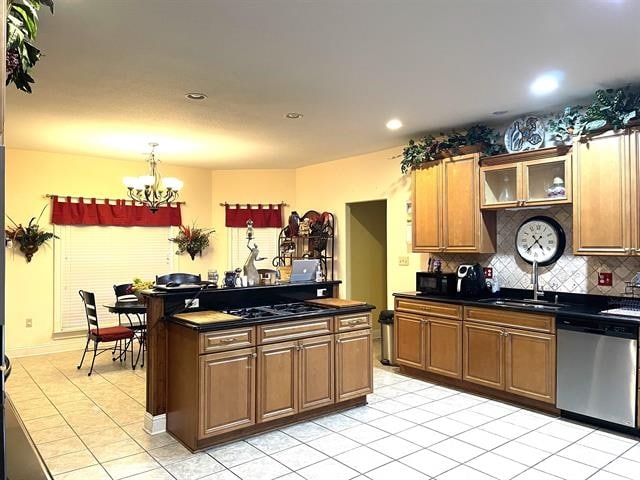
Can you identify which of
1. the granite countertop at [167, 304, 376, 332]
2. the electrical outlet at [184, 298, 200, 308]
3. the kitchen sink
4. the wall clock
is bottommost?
the granite countertop at [167, 304, 376, 332]

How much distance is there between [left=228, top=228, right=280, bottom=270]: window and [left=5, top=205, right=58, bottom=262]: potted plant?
106 inches

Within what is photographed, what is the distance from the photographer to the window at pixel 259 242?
7.86 m

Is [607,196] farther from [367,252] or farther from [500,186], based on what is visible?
[367,252]

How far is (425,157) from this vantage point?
5.30m

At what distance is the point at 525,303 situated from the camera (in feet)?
14.7

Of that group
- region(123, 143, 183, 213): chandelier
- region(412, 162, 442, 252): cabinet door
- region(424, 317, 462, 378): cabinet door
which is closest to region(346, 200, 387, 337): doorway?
region(412, 162, 442, 252): cabinet door

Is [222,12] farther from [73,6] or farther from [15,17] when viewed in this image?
[15,17]

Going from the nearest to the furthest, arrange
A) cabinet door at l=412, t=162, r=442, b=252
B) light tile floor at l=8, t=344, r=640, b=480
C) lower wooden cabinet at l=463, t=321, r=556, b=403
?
light tile floor at l=8, t=344, r=640, b=480, lower wooden cabinet at l=463, t=321, r=556, b=403, cabinet door at l=412, t=162, r=442, b=252

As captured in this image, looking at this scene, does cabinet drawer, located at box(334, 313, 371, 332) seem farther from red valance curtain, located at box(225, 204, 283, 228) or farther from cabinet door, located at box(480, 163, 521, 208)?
red valance curtain, located at box(225, 204, 283, 228)

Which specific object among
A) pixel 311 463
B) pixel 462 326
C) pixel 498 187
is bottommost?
pixel 311 463

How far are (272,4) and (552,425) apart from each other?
3.72m

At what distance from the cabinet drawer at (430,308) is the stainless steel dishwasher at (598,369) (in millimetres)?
998

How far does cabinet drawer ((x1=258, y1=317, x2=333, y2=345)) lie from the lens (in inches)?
143

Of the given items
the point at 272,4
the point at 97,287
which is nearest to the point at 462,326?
the point at 272,4
